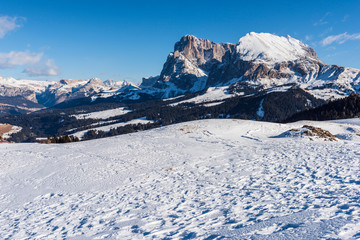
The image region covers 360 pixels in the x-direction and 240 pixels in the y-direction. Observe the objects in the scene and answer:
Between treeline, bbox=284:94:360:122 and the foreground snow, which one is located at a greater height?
the foreground snow

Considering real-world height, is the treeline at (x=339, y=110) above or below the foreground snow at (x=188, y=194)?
below

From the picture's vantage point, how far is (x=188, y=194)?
13.7 meters

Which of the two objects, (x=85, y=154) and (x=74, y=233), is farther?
(x=85, y=154)

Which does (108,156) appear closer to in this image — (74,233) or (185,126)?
(74,233)

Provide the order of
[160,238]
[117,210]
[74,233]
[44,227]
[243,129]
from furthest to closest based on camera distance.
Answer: [243,129] < [117,210] < [44,227] < [74,233] < [160,238]

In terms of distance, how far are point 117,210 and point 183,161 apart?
10.6 metres

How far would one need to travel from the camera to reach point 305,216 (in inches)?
348

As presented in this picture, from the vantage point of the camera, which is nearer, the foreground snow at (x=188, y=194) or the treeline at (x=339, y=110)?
the foreground snow at (x=188, y=194)

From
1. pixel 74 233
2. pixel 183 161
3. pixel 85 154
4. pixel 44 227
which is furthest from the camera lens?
pixel 85 154

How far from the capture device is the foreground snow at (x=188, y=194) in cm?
894

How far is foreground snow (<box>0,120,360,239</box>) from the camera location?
8.94 metres

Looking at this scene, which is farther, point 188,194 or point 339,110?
point 339,110

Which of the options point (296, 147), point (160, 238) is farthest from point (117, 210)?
point (296, 147)

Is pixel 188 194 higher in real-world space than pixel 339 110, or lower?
higher
